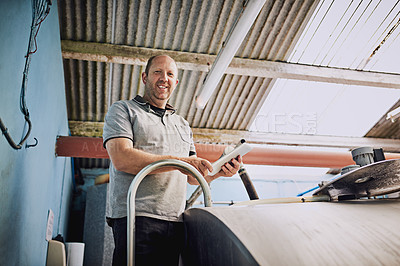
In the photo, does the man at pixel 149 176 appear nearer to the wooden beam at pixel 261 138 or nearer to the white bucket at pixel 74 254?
the white bucket at pixel 74 254

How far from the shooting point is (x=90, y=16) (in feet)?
10.3

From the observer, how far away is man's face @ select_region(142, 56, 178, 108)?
1456mm

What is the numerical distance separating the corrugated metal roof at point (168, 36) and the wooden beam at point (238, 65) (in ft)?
0.29

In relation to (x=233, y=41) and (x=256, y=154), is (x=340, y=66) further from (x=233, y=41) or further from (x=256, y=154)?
(x=233, y=41)

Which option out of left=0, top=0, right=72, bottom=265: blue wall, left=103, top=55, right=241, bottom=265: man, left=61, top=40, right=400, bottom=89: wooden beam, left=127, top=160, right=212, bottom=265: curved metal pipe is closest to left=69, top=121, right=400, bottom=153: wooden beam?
left=61, top=40, right=400, bottom=89: wooden beam

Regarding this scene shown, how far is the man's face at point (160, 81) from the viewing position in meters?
1.46

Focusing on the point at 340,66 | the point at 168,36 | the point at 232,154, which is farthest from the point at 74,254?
the point at 340,66

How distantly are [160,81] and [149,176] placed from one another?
0.48 meters

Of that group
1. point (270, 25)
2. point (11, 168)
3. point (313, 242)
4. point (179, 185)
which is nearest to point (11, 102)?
point (11, 168)

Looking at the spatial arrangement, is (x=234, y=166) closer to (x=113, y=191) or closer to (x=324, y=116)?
(x=113, y=191)

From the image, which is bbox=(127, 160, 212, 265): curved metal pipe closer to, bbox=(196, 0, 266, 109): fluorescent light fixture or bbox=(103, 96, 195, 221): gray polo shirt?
bbox=(103, 96, 195, 221): gray polo shirt

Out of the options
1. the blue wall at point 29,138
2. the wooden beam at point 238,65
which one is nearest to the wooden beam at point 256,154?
the blue wall at point 29,138

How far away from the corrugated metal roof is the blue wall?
20.4 inches

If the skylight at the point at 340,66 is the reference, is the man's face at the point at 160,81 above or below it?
below
